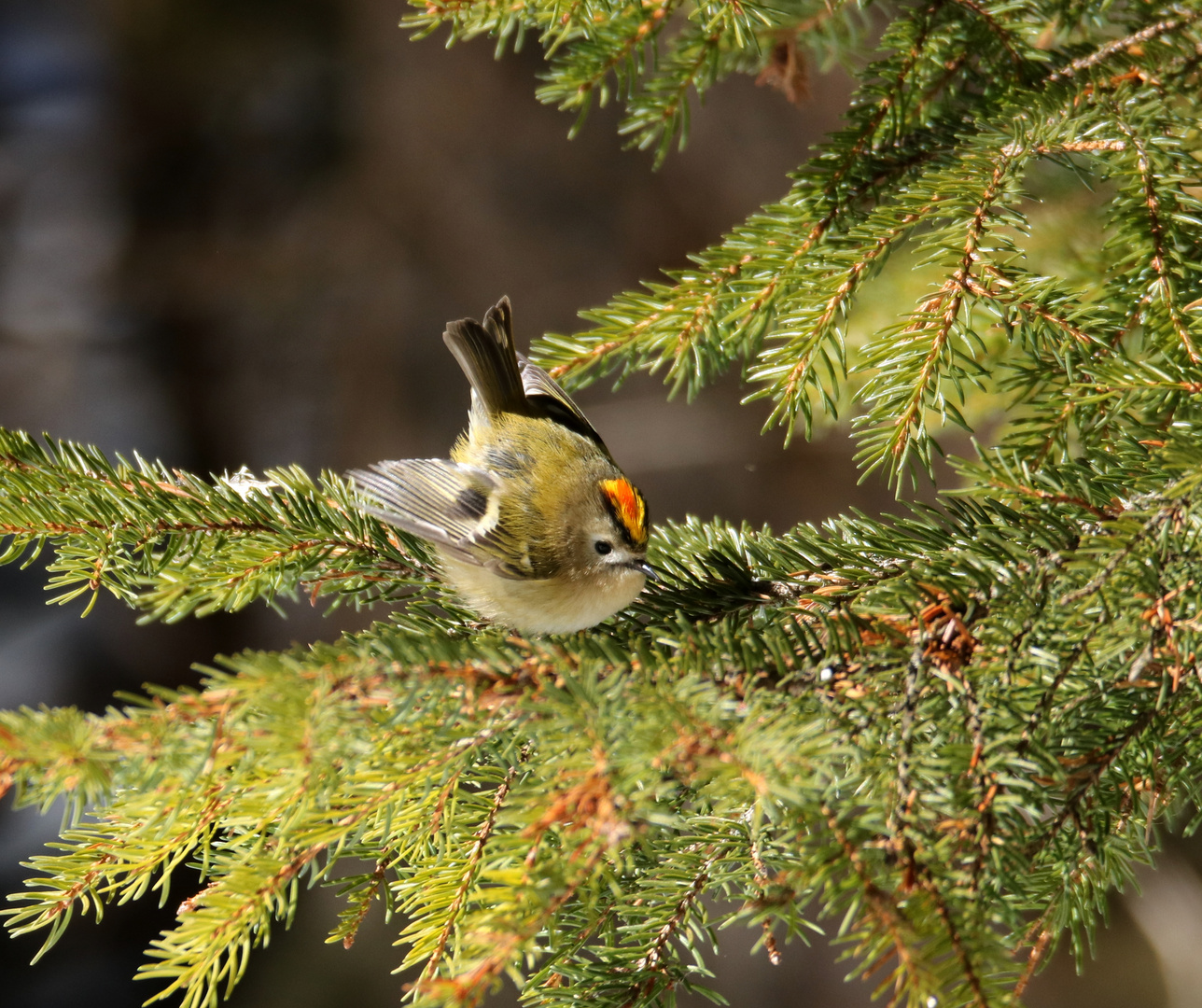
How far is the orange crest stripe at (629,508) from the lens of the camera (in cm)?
101

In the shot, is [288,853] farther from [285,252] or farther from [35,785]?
[285,252]

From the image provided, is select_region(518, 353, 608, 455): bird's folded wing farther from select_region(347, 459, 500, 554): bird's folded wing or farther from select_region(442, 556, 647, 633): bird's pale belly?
select_region(442, 556, 647, 633): bird's pale belly

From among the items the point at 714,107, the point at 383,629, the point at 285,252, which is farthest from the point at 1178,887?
the point at 285,252

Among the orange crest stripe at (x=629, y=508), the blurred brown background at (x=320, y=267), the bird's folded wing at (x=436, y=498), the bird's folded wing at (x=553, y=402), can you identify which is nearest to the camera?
the bird's folded wing at (x=436, y=498)

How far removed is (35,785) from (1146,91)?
104 cm

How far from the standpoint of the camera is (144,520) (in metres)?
0.78

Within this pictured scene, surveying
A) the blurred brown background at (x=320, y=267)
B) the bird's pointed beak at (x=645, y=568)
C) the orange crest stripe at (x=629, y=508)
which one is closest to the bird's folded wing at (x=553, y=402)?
the orange crest stripe at (x=629, y=508)

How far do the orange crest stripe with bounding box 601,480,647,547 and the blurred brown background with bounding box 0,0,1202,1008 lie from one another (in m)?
1.76

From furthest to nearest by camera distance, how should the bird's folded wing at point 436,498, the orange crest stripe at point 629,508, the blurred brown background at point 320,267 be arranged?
1. the blurred brown background at point 320,267
2. the orange crest stripe at point 629,508
3. the bird's folded wing at point 436,498

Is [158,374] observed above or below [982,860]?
above

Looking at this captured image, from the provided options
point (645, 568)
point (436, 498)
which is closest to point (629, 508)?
point (645, 568)

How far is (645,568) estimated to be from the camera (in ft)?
3.13

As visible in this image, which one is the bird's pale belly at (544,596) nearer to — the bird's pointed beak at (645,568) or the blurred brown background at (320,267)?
the bird's pointed beak at (645,568)

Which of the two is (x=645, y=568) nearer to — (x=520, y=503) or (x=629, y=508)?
(x=629, y=508)
